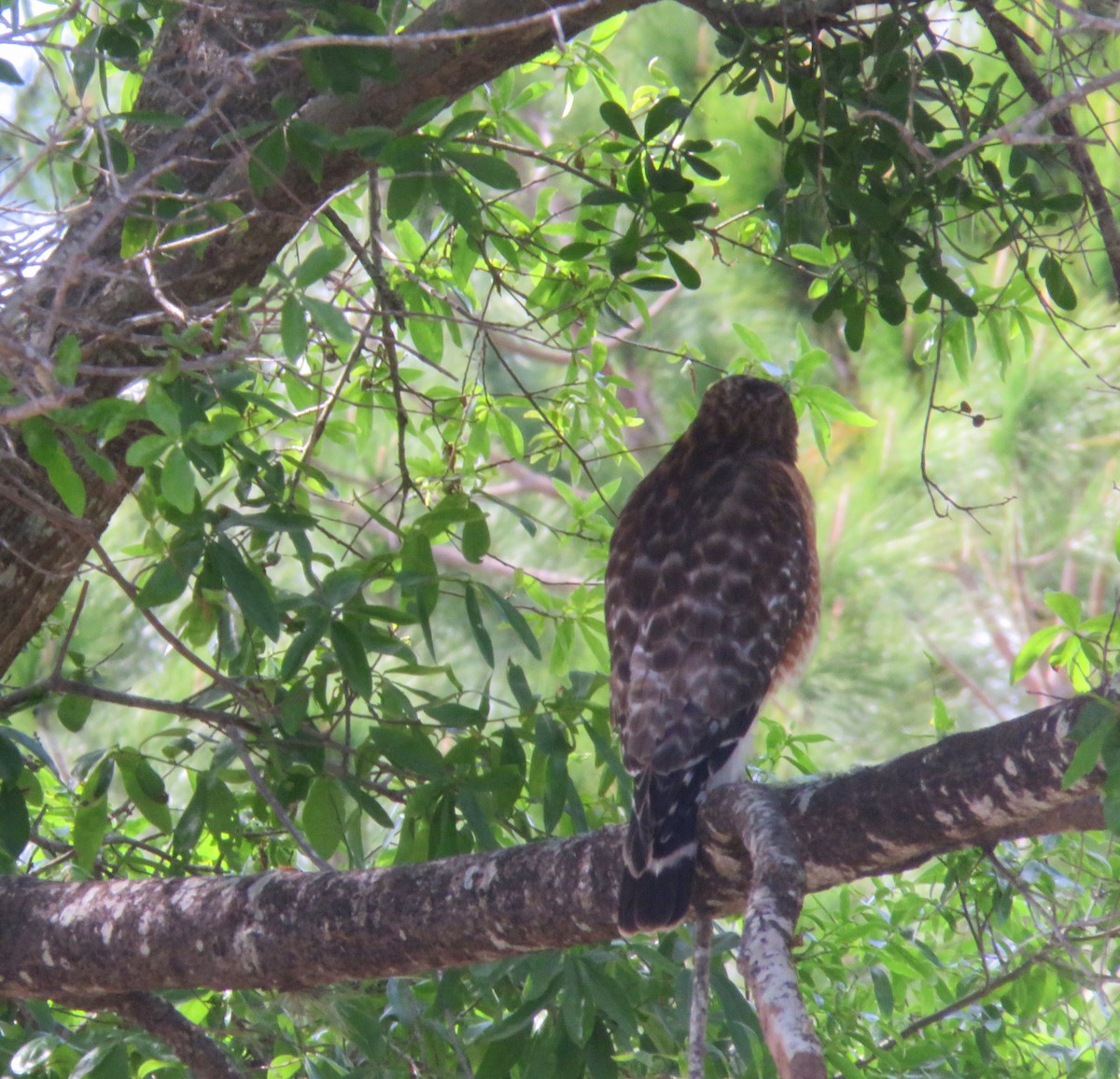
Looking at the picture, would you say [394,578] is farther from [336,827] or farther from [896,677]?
[896,677]

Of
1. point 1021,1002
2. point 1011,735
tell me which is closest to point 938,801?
point 1011,735

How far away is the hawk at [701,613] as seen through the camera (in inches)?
103

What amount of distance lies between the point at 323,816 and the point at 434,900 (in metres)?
0.33

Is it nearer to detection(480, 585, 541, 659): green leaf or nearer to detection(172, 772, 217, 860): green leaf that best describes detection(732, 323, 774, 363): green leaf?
detection(480, 585, 541, 659): green leaf

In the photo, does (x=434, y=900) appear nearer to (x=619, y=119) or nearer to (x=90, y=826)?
(x=90, y=826)

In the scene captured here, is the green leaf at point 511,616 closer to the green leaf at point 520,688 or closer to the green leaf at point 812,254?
the green leaf at point 520,688

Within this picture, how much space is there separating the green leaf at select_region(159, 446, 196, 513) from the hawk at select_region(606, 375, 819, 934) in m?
0.95

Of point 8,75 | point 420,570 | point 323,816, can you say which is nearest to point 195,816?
point 323,816

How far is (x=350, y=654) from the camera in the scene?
6.86 feet

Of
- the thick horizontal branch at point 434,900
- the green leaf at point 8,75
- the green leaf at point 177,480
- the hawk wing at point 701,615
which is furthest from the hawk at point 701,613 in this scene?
the green leaf at point 8,75

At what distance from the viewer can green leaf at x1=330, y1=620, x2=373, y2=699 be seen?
2084 millimetres

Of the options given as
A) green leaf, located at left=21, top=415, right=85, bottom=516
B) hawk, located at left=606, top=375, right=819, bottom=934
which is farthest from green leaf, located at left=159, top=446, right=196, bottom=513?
hawk, located at left=606, top=375, right=819, bottom=934

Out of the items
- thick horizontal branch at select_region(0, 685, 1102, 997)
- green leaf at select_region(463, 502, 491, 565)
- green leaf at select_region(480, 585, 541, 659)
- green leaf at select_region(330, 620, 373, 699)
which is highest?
green leaf at select_region(463, 502, 491, 565)

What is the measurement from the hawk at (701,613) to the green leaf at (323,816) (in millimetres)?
509
